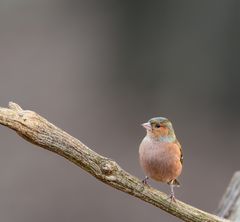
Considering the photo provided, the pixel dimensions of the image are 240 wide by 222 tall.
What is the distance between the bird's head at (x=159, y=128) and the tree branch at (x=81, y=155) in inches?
26.4

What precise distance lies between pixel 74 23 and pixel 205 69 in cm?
151

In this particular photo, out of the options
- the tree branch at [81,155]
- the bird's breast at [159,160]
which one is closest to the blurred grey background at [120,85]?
the bird's breast at [159,160]

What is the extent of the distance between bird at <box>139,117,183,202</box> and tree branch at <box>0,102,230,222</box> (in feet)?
→ 1.08

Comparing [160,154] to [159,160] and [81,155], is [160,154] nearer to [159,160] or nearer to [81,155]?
[159,160]

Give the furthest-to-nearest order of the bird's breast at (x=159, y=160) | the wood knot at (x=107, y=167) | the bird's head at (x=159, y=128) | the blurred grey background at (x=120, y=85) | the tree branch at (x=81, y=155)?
the blurred grey background at (x=120, y=85) → the bird's head at (x=159, y=128) → the bird's breast at (x=159, y=160) → the wood knot at (x=107, y=167) → the tree branch at (x=81, y=155)

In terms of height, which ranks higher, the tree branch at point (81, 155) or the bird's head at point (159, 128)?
the bird's head at point (159, 128)

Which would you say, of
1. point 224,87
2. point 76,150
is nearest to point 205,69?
point 224,87

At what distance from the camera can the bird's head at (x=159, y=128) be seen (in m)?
4.94

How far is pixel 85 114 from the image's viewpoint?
8.60 m

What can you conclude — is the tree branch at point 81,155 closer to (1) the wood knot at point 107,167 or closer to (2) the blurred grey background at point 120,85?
(1) the wood knot at point 107,167

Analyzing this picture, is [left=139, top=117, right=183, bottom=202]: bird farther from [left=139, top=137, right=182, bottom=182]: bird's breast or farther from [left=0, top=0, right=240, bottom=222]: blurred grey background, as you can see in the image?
[left=0, top=0, right=240, bottom=222]: blurred grey background

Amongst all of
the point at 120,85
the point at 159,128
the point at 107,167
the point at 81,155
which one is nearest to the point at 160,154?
the point at 159,128

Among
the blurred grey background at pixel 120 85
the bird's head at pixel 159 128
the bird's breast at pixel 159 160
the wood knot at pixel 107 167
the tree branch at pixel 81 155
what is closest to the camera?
the tree branch at pixel 81 155

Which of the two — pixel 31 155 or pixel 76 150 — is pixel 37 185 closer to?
pixel 31 155
